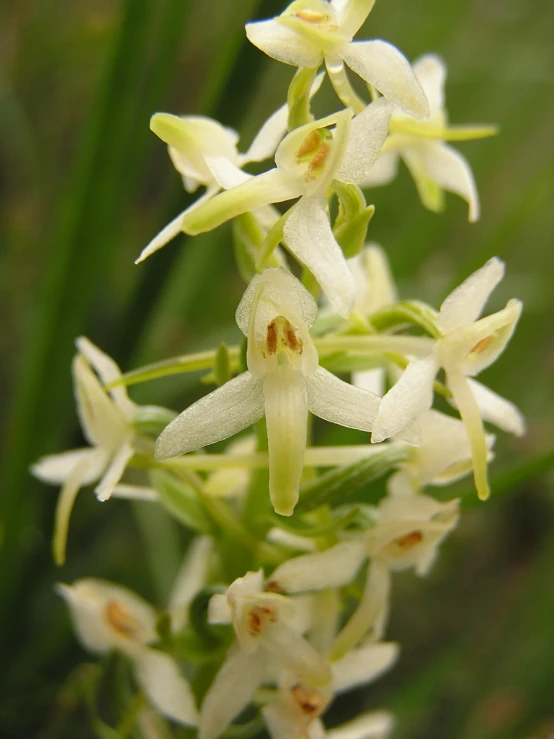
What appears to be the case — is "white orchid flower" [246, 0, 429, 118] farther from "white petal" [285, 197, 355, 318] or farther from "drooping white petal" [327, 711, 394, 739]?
"drooping white petal" [327, 711, 394, 739]

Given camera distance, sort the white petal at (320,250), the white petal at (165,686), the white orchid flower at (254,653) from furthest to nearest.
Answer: the white petal at (165,686), the white orchid flower at (254,653), the white petal at (320,250)

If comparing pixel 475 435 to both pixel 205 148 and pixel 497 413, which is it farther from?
pixel 205 148

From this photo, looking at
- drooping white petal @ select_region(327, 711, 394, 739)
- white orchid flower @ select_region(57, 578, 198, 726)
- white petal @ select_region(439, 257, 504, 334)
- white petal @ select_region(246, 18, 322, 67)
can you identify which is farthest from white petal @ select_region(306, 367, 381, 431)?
drooping white petal @ select_region(327, 711, 394, 739)

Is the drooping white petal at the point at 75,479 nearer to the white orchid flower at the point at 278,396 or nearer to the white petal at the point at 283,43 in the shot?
the white orchid flower at the point at 278,396

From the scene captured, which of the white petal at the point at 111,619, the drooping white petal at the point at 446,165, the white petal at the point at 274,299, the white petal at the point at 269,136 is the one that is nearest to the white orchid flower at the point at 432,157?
the drooping white petal at the point at 446,165

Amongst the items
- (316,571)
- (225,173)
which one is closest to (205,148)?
(225,173)
